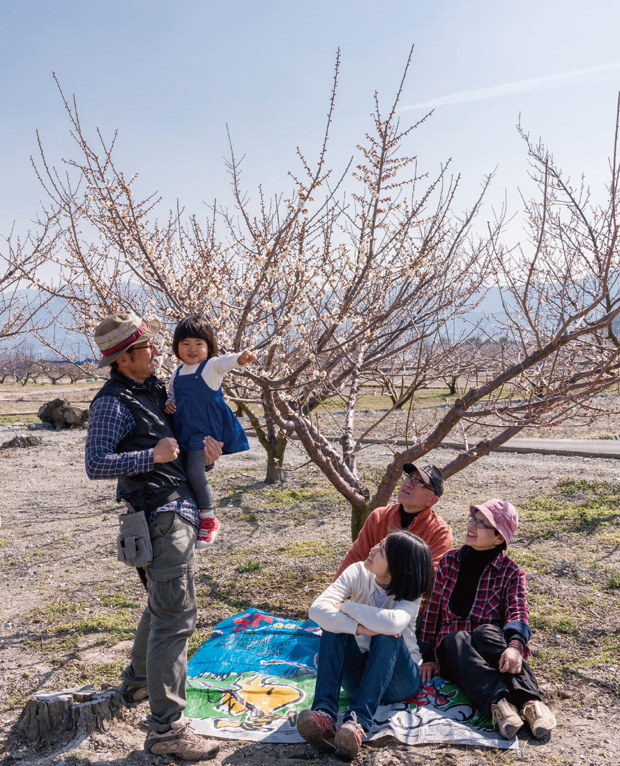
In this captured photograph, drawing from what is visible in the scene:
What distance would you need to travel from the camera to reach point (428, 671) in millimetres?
3148

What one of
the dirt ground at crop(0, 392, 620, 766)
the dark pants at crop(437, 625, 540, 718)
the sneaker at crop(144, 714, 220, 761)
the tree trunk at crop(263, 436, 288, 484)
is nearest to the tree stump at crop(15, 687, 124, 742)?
the dirt ground at crop(0, 392, 620, 766)

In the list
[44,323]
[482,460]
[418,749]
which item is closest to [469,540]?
[418,749]

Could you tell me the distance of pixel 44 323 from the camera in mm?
6969

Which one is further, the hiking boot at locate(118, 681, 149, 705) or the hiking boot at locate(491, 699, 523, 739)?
the hiking boot at locate(118, 681, 149, 705)

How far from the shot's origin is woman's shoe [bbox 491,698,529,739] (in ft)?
8.58

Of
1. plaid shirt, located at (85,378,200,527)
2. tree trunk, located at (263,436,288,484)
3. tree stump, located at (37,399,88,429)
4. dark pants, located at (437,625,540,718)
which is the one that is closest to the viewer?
plaid shirt, located at (85,378,200,527)

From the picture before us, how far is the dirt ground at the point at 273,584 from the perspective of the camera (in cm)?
267

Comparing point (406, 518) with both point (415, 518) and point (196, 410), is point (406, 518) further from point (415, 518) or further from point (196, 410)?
point (196, 410)

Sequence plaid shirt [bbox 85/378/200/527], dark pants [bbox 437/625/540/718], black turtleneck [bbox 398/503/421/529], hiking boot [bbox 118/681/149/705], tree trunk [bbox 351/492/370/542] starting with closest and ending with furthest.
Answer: plaid shirt [bbox 85/378/200/527]
dark pants [bbox 437/625/540/718]
hiking boot [bbox 118/681/149/705]
black turtleneck [bbox 398/503/421/529]
tree trunk [bbox 351/492/370/542]

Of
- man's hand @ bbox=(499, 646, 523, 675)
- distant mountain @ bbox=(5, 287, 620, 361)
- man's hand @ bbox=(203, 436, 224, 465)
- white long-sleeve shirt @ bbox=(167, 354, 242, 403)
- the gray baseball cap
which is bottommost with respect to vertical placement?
man's hand @ bbox=(499, 646, 523, 675)

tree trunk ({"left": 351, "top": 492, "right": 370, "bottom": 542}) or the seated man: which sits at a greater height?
the seated man

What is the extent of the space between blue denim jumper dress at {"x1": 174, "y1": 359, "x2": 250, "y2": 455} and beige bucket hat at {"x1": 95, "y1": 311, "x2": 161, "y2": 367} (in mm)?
273

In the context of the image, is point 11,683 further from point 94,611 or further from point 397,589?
point 397,589

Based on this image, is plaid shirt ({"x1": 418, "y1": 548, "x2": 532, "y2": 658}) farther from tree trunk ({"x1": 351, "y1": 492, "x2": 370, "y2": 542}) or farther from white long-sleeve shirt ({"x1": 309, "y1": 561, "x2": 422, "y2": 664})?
tree trunk ({"x1": 351, "y1": 492, "x2": 370, "y2": 542})
